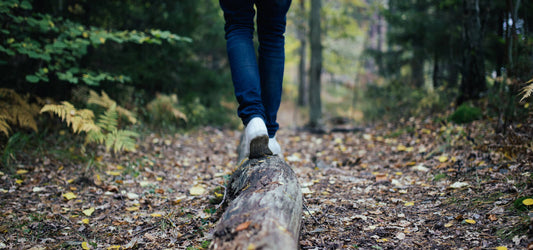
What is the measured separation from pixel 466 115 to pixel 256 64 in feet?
9.75

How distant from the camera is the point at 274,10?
199cm

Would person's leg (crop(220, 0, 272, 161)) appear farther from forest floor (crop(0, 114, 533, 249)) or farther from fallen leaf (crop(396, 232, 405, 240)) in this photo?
fallen leaf (crop(396, 232, 405, 240))

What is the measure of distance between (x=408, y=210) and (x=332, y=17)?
9.03 meters

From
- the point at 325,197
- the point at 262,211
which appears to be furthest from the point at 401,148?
the point at 262,211

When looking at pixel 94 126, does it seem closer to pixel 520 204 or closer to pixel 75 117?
pixel 75 117

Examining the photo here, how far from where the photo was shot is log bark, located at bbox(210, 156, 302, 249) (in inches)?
47.8

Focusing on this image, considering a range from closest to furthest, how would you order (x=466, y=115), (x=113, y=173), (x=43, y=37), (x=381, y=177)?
(x=381, y=177) → (x=113, y=173) → (x=43, y=37) → (x=466, y=115)

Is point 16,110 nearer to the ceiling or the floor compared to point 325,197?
nearer to the ceiling

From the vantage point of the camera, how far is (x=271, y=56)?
2.10 meters

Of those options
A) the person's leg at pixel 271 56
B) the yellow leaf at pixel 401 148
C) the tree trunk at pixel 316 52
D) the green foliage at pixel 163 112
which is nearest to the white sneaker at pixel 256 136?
the person's leg at pixel 271 56

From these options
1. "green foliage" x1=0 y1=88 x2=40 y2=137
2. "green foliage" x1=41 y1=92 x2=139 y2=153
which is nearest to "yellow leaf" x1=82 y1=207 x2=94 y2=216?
"green foliage" x1=41 y1=92 x2=139 y2=153

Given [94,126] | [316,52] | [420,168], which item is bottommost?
[420,168]

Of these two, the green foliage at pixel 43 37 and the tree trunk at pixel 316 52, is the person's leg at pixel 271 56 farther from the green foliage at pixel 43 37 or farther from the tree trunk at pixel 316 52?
the tree trunk at pixel 316 52

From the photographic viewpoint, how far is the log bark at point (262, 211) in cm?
121
